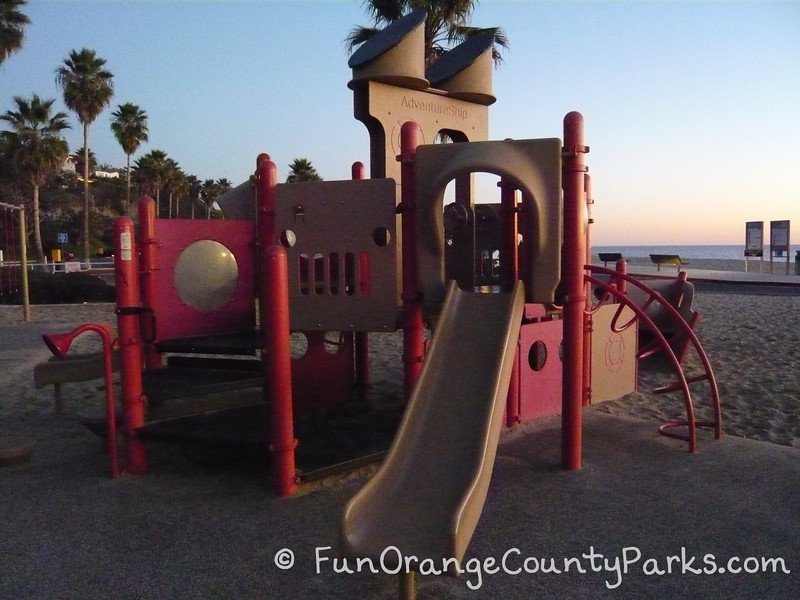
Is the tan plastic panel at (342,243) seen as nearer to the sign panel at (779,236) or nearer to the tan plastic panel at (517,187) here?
the tan plastic panel at (517,187)

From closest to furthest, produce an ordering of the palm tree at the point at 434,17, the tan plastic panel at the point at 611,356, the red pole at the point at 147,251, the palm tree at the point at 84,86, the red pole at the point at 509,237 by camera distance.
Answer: the red pole at the point at 509,237, the red pole at the point at 147,251, the tan plastic panel at the point at 611,356, the palm tree at the point at 434,17, the palm tree at the point at 84,86

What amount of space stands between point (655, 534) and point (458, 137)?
14.9 ft

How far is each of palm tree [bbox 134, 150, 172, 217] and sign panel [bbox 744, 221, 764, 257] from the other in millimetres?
45718

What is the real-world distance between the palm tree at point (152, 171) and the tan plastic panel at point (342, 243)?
5843 cm

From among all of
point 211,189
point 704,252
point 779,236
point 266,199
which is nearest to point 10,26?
point 266,199

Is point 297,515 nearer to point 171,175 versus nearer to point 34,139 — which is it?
point 34,139

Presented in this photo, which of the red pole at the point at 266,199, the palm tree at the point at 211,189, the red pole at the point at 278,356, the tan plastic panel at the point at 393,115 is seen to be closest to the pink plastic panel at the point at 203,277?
the red pole at the point at 266,199

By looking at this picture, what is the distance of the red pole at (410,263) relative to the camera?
4.73 meters

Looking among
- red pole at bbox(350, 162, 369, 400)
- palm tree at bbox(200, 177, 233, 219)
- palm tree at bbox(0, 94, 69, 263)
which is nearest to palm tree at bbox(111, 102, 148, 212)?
palm tree at bbox(0, 94, 69, 263)

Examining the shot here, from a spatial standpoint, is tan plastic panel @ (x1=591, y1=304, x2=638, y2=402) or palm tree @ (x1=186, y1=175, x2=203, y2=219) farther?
palm tree @ (x1=186, y1=175, x2=203, y2=219)

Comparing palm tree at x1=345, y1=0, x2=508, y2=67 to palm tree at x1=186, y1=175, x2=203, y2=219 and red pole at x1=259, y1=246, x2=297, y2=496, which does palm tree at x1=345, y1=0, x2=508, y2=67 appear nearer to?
red pole at x1=259, y1=246, x2=297, y2=496

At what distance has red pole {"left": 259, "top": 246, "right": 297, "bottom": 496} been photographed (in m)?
4.19

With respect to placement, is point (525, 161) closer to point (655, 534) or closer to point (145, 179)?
point (655, 534)

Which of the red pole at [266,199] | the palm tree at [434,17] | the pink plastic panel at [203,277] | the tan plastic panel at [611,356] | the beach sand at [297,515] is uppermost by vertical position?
the palm tree at [434,17]
